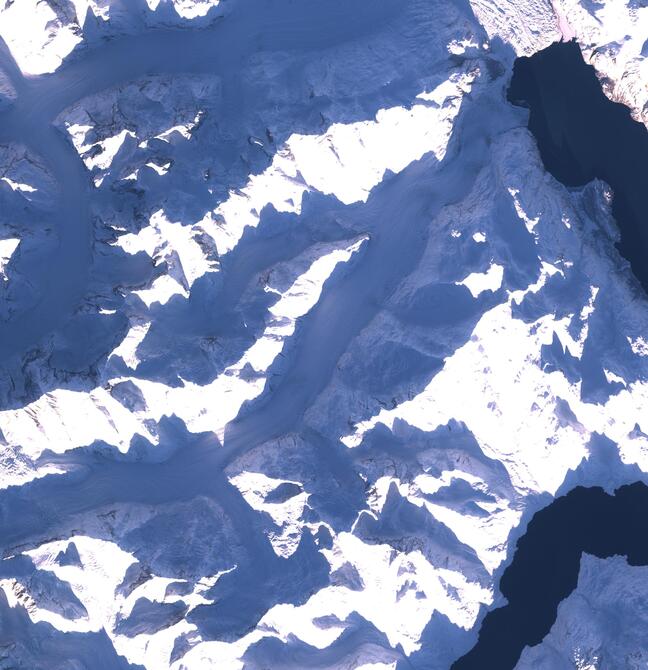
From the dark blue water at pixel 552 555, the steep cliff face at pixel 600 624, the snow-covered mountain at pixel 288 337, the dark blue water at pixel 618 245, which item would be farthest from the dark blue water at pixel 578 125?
the steep cliff face at pixel 600 624

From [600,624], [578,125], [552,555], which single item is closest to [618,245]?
[578,125]

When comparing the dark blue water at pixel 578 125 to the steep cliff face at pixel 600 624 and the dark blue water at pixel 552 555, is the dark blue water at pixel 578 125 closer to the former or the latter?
the dark blue water at pixel 552 555

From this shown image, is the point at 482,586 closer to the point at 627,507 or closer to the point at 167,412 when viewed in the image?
the point at 627,507

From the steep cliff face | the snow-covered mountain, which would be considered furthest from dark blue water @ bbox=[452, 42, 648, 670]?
the snow-covered mountain

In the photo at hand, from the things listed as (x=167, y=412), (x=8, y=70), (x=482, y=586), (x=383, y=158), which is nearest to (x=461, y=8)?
(x=383, y=158)

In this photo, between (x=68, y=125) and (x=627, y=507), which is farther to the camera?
(x=627, y=507)

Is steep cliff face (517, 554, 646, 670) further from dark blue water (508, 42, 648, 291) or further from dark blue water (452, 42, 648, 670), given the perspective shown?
dark blue water (508, 42, 648, 291)
